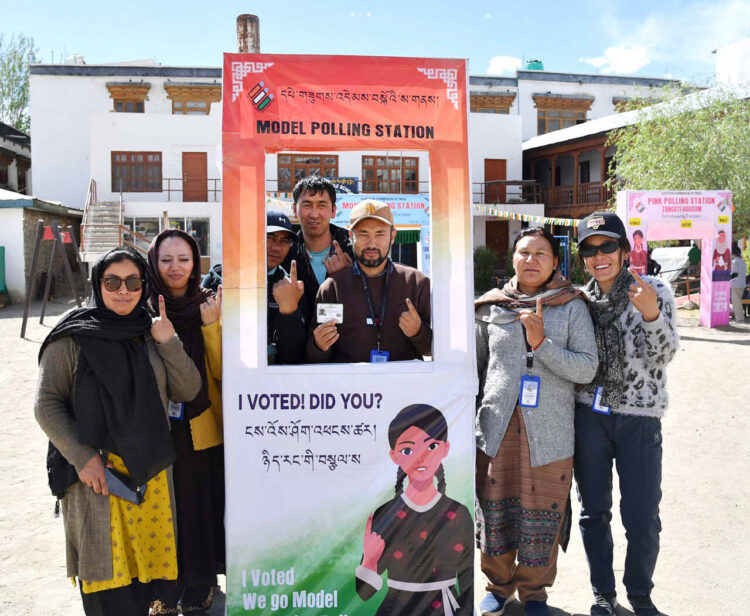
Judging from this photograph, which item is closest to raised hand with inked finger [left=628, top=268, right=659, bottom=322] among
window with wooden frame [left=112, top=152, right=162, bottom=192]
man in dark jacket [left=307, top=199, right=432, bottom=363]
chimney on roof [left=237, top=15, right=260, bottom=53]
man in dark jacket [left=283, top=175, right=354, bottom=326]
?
man in dark jacket [left=307, top=199, right=432, bottom=363]

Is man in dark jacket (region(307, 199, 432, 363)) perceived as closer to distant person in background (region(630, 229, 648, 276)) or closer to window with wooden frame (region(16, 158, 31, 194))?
distant person in background (region(630, 229, 648, 276))

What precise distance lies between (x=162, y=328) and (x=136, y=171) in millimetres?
23593

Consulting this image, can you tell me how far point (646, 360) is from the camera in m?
2.78

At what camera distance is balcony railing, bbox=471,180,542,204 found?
25.7 m

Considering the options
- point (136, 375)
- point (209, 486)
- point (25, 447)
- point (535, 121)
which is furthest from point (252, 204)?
point (535, 121)

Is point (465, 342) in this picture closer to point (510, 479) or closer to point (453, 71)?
point (510, 479)

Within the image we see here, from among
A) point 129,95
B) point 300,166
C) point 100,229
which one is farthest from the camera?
point 129,95

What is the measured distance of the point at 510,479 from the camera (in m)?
2.83

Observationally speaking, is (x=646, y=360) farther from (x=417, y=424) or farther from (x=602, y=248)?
(x=417, y=424)

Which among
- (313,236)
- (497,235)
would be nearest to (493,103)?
(497,235)

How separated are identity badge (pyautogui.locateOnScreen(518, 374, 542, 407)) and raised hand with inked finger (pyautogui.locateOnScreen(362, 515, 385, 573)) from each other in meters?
0.85

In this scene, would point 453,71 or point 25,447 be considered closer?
point 453,71

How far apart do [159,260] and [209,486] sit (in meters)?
1.05

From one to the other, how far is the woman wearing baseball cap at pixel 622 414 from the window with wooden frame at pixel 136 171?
76.8 ft
